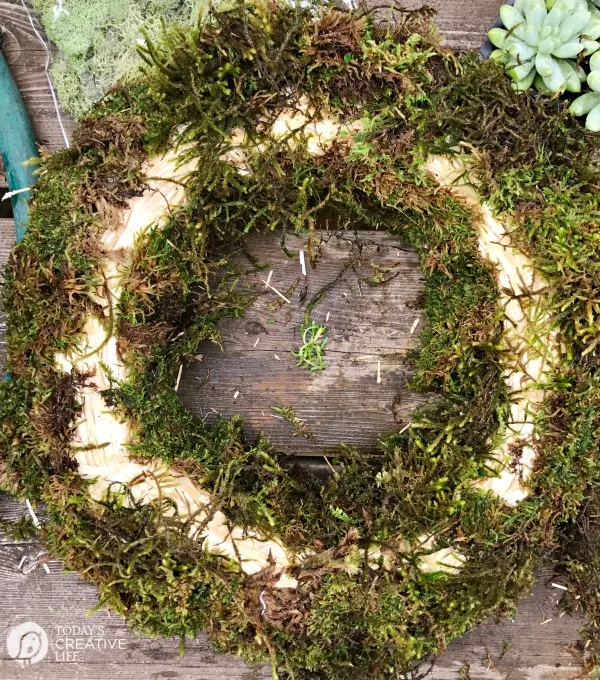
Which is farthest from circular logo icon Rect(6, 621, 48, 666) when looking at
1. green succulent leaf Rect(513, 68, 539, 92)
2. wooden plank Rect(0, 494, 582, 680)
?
green succulent leaf Rect(513, 68, 539, 92)

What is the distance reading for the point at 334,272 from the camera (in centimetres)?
172

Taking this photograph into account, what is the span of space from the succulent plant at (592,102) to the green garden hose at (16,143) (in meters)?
1.50

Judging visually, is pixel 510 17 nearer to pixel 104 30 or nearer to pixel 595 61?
pixel 595 61

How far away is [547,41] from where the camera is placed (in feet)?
4.49

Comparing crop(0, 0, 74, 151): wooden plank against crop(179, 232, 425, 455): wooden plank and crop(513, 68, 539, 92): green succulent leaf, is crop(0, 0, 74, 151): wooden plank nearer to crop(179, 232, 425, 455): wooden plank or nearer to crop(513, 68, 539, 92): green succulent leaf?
crop(179, 232, 425, 455): wooden plank

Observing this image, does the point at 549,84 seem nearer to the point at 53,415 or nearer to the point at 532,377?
the point at 532,377

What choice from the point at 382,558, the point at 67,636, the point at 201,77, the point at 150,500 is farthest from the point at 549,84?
the point at 67,636

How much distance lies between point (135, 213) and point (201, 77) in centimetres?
37

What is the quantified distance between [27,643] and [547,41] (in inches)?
90.7

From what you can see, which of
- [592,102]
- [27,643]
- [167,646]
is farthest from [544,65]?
[27,643]

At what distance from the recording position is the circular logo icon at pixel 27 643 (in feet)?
5.79

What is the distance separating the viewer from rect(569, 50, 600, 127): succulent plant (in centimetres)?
138

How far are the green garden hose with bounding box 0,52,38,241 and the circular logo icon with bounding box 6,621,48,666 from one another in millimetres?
1236

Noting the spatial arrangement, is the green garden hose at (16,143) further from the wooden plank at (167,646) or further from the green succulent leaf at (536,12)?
the green succulent leaf at (536,12)
